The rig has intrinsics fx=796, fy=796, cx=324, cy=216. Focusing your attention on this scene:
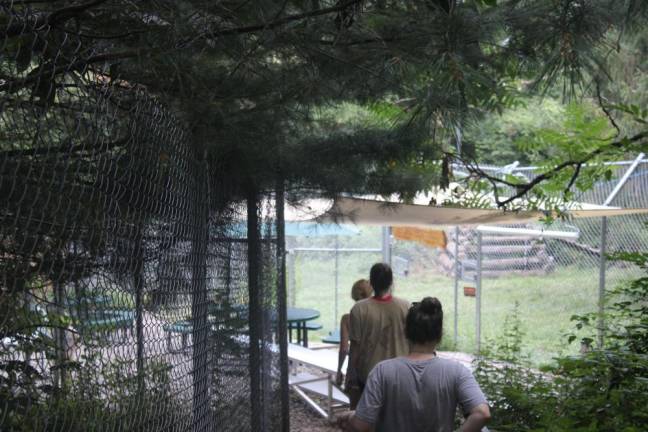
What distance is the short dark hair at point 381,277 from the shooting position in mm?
5898

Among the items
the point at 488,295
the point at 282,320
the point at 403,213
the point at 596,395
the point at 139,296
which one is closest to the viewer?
the point at 139,296

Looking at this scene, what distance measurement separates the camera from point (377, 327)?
5.88 meters

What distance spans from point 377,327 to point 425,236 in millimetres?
10038

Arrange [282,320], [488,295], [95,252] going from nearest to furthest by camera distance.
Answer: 1. [95,252]
2. [282,320]
3. [488,295]

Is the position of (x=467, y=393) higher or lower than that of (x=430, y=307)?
lower

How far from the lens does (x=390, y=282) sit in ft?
19.6

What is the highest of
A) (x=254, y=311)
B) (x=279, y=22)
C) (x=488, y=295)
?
(x=279, y=22)

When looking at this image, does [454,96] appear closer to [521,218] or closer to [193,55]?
[193,55]

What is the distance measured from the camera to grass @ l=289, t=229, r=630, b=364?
46.5 ft

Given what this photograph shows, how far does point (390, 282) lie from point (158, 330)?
11.9 ft

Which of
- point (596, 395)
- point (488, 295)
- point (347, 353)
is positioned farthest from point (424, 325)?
point (488, 295)

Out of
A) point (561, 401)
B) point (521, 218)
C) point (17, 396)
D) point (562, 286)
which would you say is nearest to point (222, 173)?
point (561, 401)

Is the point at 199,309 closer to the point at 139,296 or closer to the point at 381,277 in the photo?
the point at 139,296

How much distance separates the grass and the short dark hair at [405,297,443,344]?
5474mm
